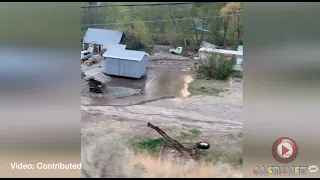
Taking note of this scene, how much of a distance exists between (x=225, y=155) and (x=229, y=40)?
0.90 metres

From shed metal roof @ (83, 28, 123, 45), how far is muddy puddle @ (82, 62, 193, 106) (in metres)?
0.29

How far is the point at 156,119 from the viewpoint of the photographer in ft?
8.75

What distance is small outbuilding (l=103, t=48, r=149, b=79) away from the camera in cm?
267

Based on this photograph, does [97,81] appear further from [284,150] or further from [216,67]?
[284,150]

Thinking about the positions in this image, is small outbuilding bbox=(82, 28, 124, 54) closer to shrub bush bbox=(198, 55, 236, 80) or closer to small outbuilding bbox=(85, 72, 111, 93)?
small outbuilding bbox=(85, 72, 111, 93)

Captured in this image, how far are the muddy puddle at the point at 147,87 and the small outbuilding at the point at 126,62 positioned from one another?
4cm

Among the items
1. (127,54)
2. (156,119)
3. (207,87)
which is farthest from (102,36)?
(207,87)

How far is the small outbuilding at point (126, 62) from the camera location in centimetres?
267

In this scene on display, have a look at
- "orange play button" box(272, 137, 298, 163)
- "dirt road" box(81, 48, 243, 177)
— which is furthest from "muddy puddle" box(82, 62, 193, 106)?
"orange play button" box(272, 137, 298, 163)

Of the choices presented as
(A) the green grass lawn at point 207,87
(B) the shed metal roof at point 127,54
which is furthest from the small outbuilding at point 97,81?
(A) the green grass lawn at point 207,87

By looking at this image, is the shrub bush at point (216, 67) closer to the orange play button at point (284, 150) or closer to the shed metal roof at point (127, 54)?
the shed metal roof at point (127, 54)

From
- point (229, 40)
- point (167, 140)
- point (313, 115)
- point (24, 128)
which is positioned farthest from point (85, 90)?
point (313, 115)

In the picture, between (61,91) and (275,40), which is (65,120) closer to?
(61,91)

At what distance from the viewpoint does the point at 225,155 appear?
105 inches
